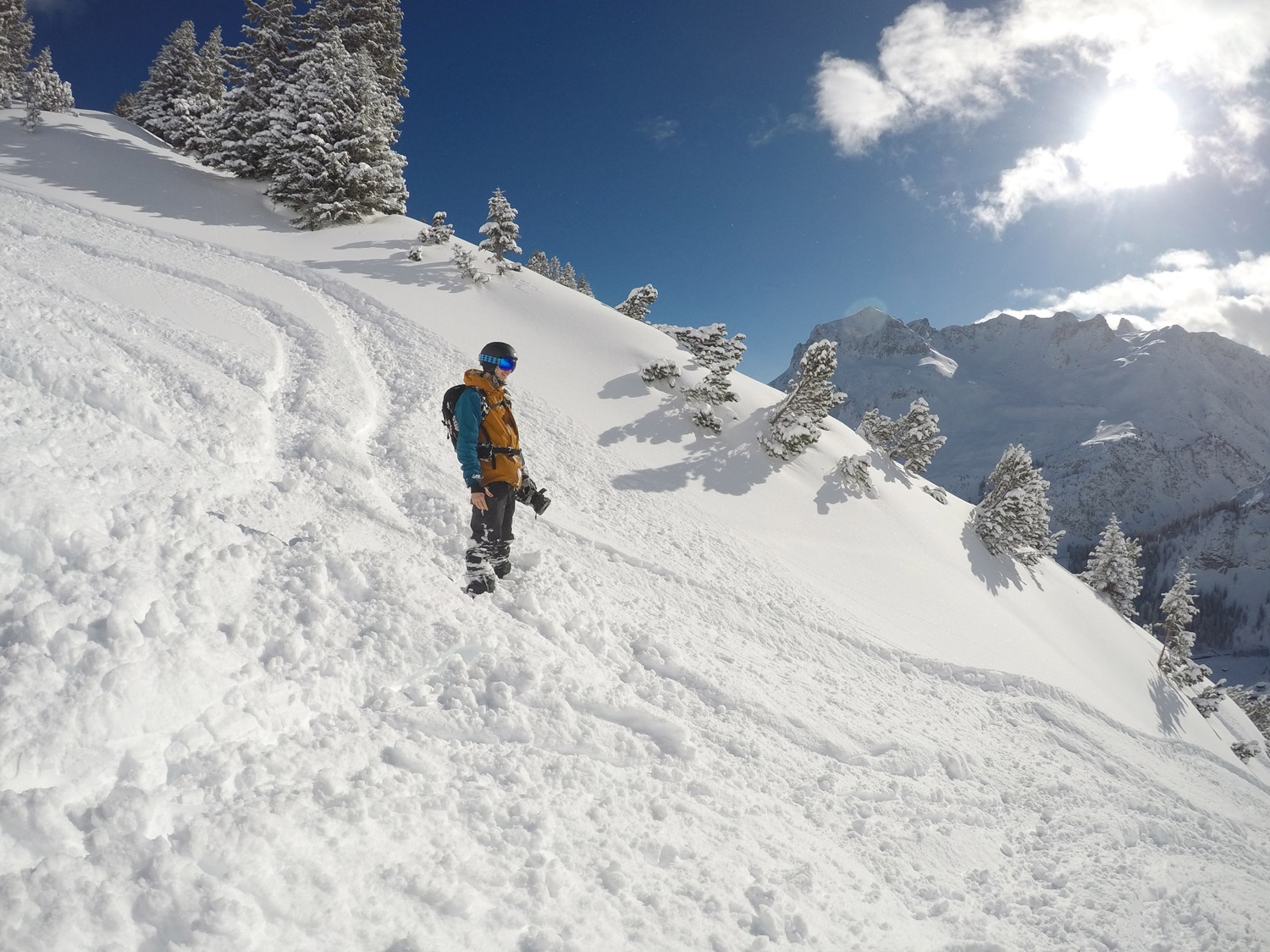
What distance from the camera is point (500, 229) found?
1953cm

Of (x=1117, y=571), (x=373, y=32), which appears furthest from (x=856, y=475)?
(x=373, y=32)


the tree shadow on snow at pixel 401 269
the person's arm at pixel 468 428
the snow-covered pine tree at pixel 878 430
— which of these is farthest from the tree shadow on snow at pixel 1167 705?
the tree shadow on snow at pixel 401 269

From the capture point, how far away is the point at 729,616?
7.47m

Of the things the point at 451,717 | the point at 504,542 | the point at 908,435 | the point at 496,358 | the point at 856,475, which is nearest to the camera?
the point at 451,717

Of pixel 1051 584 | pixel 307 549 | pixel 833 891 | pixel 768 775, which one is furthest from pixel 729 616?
pixel 1051 584

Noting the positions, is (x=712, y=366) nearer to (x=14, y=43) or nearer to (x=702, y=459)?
(x=702, y=459)

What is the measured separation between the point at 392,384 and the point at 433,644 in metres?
7.54

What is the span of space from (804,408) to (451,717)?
46.6 feet

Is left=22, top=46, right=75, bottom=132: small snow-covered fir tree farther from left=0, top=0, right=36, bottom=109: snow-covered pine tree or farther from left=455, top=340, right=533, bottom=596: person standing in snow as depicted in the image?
left=455, top=340, right=533, bottom=596: person standing in snow

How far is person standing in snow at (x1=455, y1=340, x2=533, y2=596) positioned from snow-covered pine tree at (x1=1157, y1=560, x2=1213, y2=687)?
1055 inches

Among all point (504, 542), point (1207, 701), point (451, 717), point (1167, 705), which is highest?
point (1207, 701)

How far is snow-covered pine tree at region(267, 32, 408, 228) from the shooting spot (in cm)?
2036

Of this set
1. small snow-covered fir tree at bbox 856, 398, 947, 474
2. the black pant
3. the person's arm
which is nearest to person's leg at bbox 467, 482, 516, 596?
the black pant

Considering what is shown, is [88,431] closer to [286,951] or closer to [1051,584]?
[286,951]
